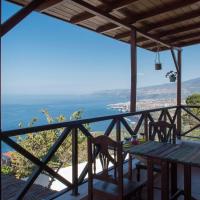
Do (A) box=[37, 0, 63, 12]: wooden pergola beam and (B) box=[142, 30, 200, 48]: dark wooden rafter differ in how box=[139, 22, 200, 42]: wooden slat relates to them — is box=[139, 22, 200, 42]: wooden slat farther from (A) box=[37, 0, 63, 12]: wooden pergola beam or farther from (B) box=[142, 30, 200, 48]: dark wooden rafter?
(A) box=[37, 0, 63, 12]: wooden pergola beam

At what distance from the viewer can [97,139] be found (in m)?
2.27

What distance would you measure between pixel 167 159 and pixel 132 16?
9.54 ft

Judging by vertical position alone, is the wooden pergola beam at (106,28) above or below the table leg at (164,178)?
above

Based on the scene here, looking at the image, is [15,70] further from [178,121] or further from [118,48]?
[178,121]

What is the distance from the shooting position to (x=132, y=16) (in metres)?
4.32

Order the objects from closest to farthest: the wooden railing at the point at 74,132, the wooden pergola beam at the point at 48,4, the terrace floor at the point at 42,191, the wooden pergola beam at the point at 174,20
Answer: the wooden railing at the point at 74,132 < the terrace floor at the point at 42,191 < the wooden pergola beam at the point at 48,4 < the wooden pergola beam at the point at 174,20

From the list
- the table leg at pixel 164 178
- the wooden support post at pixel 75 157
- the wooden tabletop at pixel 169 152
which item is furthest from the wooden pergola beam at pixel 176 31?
the table leg at pixel 164 178

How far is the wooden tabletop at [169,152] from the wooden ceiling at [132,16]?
2146 mm

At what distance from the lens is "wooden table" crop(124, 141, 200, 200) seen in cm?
223

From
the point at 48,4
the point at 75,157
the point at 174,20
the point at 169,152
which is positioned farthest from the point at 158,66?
the point at 75,157

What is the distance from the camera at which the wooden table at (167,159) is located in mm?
2228

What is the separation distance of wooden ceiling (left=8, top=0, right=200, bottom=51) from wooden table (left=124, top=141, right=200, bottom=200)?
2.19 meters

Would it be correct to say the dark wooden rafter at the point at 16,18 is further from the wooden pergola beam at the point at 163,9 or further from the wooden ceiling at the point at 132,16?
the wooden pergola beam at the point at 163,9

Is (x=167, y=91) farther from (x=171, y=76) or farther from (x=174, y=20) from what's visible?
(x=174, y=20)
